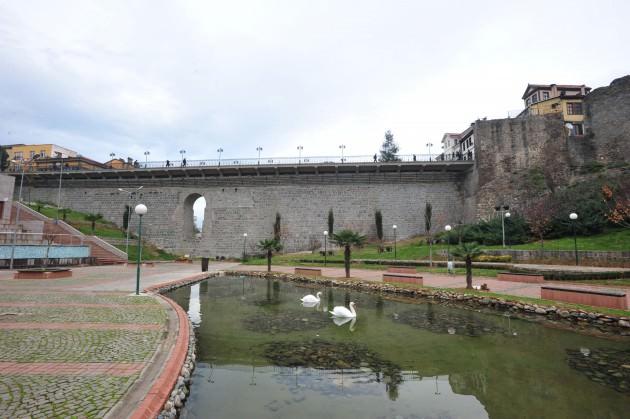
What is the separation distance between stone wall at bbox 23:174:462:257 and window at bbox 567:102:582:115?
19575 millimetres

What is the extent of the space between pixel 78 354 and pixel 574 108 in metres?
53.6

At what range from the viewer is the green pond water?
13.9ft

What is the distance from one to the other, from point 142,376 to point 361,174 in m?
34.1

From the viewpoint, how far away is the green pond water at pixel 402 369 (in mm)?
4227

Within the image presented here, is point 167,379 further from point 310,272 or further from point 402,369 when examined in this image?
point 310,272

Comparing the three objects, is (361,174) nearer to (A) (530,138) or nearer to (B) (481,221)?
(B) (481,221)

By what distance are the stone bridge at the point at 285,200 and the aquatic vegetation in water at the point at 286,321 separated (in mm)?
25787

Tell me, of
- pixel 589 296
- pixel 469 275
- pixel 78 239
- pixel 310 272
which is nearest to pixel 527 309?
pixel 589 296

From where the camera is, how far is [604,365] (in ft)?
18.7

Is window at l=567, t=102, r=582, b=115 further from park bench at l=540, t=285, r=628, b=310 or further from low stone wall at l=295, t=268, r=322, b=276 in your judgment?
low stone wall at l=295, t=268, r=322, b=276

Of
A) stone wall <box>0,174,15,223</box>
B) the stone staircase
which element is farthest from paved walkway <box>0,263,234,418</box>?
stone wall <box>0,174,15,223</box>

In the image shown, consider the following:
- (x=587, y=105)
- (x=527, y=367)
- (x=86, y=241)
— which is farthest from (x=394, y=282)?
(x=587, y=105)

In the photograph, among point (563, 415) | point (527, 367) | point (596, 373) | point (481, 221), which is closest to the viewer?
point (563, 415)

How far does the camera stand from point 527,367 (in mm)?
5684
